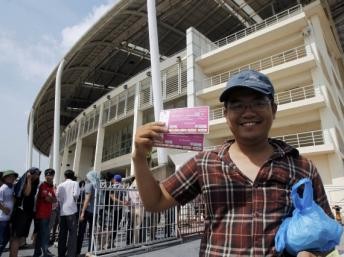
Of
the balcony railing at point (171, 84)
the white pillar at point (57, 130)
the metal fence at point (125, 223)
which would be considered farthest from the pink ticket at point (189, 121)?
the white pillar at point (57, 130)

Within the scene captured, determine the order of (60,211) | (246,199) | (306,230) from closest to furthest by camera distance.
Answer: (306,230) → (246,199) → (60,211)

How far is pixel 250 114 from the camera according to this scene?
131 cm

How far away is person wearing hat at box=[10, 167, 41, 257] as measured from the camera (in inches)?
187

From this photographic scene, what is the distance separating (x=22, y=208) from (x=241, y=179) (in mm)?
4731

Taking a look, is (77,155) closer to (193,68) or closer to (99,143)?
(99,143)

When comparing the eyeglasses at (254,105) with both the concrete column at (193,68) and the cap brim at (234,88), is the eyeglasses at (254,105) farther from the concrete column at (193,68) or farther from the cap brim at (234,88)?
the concrete column at (193,68)

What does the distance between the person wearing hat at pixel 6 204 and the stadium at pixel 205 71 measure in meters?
10.1

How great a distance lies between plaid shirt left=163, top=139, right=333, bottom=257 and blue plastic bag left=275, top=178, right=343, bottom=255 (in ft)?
0.22

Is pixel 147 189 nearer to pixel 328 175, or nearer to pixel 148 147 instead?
pixel 148 147

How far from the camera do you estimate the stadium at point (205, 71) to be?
1512cm

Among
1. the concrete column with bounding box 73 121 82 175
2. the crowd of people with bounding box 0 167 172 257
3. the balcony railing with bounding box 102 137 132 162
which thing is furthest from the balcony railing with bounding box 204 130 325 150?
the concrete column with bounding box 73 121 82 175

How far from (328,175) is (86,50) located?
70.1 feet

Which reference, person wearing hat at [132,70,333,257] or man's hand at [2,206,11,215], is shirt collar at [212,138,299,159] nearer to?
person wearing hat at [132,70,333,257]

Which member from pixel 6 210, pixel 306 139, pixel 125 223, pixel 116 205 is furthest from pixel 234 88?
pixel 306 139
